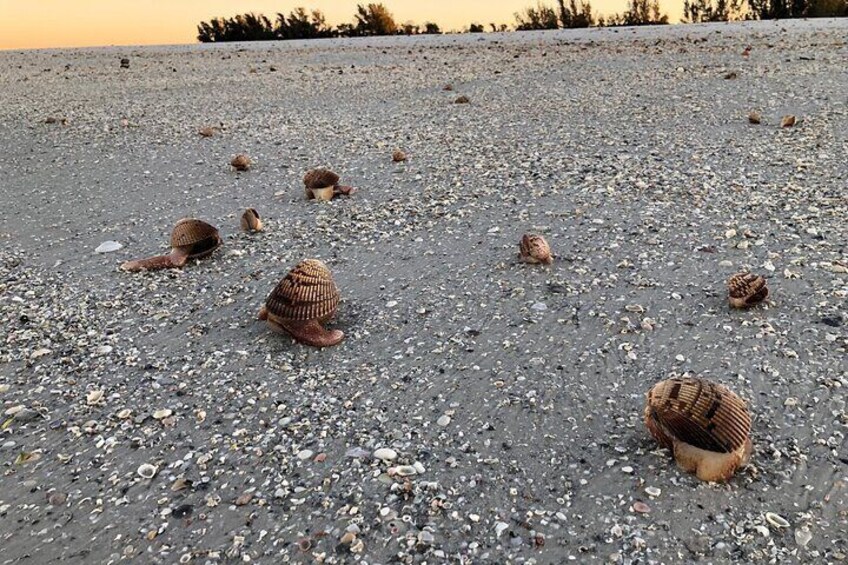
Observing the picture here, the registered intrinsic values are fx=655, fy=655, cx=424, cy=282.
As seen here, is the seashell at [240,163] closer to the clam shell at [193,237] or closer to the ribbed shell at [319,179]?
the ribbed shell at [319,179]

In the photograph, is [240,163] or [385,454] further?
[240,163]

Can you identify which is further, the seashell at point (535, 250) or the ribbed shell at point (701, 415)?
the seashell at point (535, 250)

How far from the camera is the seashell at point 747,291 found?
3.52 m

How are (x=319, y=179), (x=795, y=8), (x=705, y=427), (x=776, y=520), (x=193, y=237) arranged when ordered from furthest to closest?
(x=795, y=8) < (x=319, y=179) < (x=193, y=237) < (x=705, y=427) < (x=776, y=520)

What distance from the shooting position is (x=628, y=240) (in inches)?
180

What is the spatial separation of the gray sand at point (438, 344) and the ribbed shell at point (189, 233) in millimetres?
250

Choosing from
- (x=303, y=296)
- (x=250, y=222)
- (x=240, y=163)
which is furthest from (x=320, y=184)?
(x=303, y=296)

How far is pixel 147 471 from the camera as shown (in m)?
2.70

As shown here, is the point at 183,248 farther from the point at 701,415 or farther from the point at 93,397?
the point at 701,415

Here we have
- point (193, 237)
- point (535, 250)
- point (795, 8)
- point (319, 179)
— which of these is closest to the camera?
point (535, 250)

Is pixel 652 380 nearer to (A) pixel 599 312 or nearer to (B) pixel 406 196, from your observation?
(A) pixel 599 312

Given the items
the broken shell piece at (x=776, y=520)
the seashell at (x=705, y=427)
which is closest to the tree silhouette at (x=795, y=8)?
the seashell at (x=705, y=427)

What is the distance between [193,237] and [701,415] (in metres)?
3.53

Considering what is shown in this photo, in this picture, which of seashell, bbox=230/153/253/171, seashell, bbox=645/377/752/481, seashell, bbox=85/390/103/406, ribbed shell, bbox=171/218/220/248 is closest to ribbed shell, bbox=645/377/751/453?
seashell, bbox=645/377/752/481
